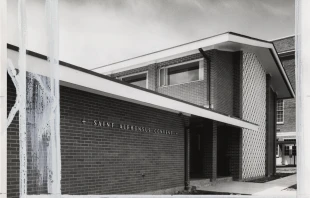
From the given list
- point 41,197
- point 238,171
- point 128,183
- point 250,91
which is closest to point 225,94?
point 250,91

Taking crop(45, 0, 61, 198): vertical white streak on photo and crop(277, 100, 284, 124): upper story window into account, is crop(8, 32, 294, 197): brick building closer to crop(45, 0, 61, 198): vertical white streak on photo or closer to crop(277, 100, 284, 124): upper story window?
crop(45, 0, 61, 198): vertical white streak on photo

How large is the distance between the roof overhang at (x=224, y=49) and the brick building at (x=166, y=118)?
4 centimetres

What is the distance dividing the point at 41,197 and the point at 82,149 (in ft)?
7.15

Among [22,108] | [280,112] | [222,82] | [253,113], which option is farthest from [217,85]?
[280,112]

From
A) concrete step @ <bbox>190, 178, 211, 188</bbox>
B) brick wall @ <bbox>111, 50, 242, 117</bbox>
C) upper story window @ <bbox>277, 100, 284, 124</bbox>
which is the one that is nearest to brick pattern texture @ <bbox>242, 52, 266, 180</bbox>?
brick wall @ <bbox>111, 50, 242, 117</bbox>

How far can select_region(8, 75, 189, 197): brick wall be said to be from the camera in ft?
20.0

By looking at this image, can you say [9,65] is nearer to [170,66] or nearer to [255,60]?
[170,66]

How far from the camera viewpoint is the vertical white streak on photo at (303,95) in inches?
112

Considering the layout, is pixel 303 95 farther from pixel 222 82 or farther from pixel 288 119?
pixel 288 119

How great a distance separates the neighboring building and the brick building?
6.05ft

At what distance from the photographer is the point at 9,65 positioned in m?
4.36

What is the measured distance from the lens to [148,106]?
8.61m

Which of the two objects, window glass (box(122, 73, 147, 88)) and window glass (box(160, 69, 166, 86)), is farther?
window glass (box(122, 73, 147, 88))

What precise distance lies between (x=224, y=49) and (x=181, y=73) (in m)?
1.92
